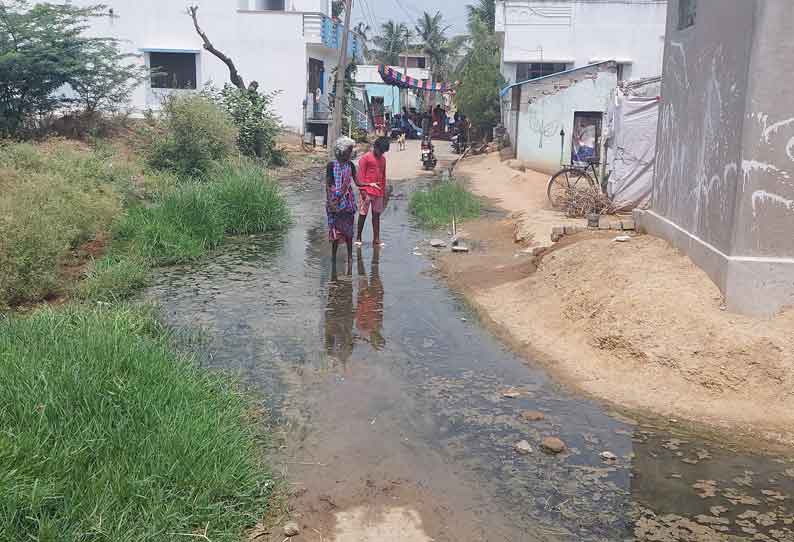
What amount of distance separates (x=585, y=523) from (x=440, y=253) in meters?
7.28

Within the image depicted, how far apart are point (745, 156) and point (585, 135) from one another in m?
14.3

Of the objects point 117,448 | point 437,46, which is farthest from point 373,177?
point 437,46

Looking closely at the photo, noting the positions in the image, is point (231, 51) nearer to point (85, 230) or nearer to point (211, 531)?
point (85, 230)

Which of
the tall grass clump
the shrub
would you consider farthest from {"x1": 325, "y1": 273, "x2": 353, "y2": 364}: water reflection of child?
the shrub

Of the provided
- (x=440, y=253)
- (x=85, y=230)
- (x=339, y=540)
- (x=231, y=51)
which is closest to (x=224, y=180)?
(x=85, y=230)

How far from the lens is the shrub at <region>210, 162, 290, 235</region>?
11.8m

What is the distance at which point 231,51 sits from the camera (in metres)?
28.7

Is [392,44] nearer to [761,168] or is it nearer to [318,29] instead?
[318,29]

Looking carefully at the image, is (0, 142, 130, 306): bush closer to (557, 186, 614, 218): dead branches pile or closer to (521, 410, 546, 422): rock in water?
(521, 410, 546, 422): rock in water

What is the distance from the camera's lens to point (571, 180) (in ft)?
47.8

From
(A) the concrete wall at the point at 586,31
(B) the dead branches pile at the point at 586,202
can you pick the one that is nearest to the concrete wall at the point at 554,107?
(A) the concrete wall at the point at 586,31

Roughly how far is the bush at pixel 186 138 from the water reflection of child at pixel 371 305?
8.35m

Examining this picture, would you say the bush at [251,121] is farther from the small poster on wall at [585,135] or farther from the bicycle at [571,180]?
the bicycle at [571,180]

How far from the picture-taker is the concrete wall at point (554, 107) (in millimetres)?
19734
